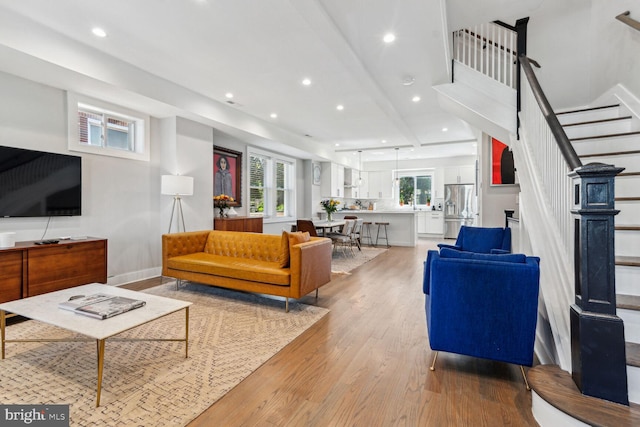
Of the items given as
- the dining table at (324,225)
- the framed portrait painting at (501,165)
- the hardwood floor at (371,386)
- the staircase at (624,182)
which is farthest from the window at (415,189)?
the hardwood floor at (371,386)

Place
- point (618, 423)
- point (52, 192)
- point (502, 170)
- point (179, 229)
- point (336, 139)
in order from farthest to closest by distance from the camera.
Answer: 1. point (336, 139)
2. point (502, 170)
3. point (179, 229)
4. point (52, 192)
5. point (618, 423)

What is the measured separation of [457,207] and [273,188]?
6132 mm

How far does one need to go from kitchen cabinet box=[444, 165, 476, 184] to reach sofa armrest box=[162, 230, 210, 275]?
8370 mm

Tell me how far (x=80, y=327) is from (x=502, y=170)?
6.16 meters

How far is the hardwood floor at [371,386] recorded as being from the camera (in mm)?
1653

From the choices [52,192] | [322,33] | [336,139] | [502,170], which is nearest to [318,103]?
[322,33]

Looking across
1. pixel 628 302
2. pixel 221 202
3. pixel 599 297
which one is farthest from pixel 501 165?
pixel 221 202

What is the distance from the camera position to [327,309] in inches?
134

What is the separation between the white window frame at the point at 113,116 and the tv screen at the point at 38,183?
0.27 m

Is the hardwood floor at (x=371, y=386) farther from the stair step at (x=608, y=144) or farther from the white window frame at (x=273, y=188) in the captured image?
the white window frame at (x=273, y=188)

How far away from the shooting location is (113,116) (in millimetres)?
4449

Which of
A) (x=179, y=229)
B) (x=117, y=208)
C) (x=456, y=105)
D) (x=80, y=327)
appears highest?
(x=456, y=105)

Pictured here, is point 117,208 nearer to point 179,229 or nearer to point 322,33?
point 179,229

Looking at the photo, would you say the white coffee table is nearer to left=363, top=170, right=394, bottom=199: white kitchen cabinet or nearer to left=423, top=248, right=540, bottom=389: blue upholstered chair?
left=423, top=248, right=540, bottom=389: blue upholstered chair
